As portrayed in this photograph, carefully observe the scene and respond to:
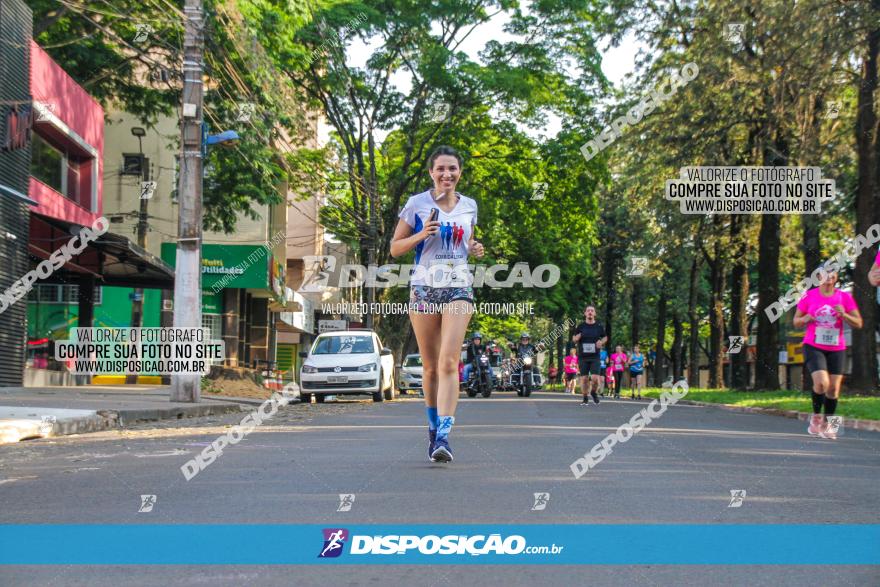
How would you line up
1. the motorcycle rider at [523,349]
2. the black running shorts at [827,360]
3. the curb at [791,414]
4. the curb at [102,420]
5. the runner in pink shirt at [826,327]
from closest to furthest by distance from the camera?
the curb at [102,420] → the runner in pink shirt at [826,327] → the black running shorts at [827,360] → the curb at [791,414] → the motorcycle rider at [523,349]

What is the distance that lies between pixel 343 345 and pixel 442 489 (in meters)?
18.7

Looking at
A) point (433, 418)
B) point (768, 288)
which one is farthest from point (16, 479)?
point (768, 288)

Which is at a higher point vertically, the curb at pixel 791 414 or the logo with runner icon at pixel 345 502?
the logo with runner icon at pixel 345 502

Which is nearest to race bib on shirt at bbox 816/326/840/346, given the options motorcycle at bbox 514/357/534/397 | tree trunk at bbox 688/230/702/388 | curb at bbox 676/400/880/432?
curb at bbox 676/400/880/432

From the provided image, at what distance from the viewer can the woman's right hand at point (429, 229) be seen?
301 inches

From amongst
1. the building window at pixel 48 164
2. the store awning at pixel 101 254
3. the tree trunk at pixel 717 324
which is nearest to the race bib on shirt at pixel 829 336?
the store awning at pixel 101 254

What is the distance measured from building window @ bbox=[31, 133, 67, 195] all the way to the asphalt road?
42.4 feet

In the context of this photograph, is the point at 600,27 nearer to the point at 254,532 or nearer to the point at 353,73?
the point at 353,73

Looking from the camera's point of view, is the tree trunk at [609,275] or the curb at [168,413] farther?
the tree trunk at [609,275]

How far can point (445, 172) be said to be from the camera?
788 cm

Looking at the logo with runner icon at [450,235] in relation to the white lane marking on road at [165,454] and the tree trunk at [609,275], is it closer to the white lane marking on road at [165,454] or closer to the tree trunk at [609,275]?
the white lane marking on road at [165,454]

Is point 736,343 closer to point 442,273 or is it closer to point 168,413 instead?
point 168,413

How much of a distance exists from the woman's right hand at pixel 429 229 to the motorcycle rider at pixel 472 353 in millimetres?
23534

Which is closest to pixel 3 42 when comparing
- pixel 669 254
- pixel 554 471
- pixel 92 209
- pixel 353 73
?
pixel 92 209
